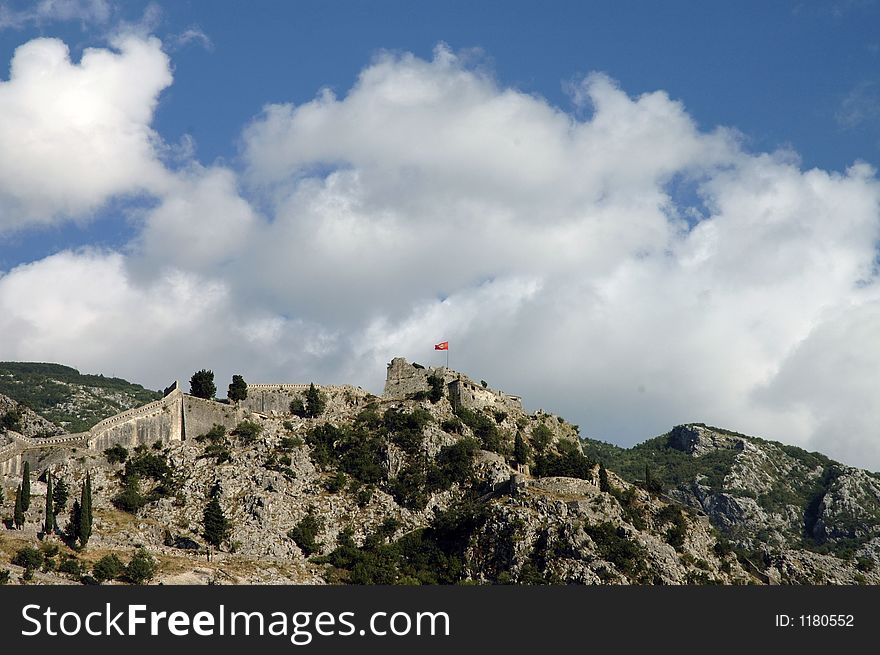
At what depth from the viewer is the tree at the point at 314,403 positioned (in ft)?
478

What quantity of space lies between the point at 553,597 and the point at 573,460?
57.1 meters

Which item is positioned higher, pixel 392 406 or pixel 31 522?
pixel 392 406

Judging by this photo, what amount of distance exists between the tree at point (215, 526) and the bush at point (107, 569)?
11513 millimetres

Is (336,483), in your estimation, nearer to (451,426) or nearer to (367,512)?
(367,512)

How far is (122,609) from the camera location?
7219cm

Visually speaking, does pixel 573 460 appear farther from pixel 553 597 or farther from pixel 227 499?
pixel 553 597

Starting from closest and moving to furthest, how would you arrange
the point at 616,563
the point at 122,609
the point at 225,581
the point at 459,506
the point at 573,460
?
the point at 122,609
the point at 225,581
the point at 616,563
the point at 459,506
the point at 573,460

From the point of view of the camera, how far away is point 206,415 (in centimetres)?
13938

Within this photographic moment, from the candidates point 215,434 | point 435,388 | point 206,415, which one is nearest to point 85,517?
point 215,434

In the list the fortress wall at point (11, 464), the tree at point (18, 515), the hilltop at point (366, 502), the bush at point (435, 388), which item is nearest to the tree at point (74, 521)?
the hilltop at point (366, 502)

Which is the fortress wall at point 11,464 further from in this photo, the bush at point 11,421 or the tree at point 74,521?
the bush at point 11,421

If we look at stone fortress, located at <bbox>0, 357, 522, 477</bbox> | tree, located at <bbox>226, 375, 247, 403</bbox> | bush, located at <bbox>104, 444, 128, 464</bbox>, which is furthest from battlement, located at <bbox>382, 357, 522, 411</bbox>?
bush, located at <bbox>104, 444, 128, 464</bbox>

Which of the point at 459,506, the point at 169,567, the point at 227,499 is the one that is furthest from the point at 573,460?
the point at 169,567

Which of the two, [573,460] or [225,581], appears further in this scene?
[573,460]
